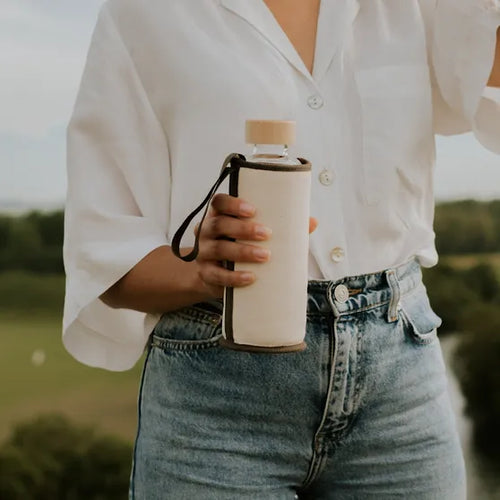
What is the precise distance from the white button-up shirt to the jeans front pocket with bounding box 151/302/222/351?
0.06 m

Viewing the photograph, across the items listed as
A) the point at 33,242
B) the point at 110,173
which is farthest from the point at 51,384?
the point at 110,173

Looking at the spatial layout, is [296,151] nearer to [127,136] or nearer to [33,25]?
[127,136]

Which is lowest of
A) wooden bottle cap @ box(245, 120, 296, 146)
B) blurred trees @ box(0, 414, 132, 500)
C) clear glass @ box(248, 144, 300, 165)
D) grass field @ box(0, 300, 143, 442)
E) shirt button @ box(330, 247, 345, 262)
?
blurred trees @ box(0, 414, 132, 500)

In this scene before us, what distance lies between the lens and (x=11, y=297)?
3.43m

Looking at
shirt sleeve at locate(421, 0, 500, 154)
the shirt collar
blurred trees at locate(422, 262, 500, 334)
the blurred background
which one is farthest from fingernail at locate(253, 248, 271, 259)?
blurred trees at locate(422, 262, 500, 334)

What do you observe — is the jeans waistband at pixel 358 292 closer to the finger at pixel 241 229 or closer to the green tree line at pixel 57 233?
the finger at pixel 241 229

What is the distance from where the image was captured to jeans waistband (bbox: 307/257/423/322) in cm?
111

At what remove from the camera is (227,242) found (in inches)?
37.9

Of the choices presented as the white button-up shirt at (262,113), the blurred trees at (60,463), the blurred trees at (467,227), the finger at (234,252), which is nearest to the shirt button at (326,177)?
the white button-up shirt at (262,113)

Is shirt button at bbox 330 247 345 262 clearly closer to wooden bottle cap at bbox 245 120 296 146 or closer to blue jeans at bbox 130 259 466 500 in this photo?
blue jeans at bbox 130 259 466 500

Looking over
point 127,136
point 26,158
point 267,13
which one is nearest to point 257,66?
point 267,13

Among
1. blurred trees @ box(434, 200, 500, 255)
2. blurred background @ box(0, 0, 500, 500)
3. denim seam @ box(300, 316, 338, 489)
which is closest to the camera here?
denim seam @ box(300, 316, 338, 489)

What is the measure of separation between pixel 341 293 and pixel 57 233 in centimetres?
238

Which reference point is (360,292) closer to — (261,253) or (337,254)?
(337,254)
